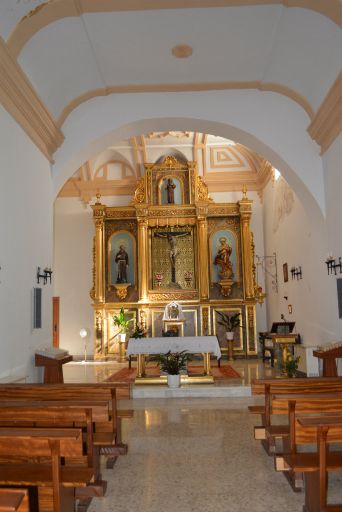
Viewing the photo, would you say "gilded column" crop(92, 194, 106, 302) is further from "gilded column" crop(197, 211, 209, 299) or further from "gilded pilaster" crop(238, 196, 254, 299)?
"gilded pilaster" crop(238, 196, 254, 299)

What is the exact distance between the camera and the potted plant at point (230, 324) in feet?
48.8

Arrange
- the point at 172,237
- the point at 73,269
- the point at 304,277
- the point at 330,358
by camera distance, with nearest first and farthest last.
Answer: the point at 330,358 < the point at 304,277 < the point at 172,237 < the point at 73,269

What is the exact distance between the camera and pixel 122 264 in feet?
52.6

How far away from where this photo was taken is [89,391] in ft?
16.5

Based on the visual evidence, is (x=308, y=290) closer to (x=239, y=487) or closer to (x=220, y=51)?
(x=220, y=51)

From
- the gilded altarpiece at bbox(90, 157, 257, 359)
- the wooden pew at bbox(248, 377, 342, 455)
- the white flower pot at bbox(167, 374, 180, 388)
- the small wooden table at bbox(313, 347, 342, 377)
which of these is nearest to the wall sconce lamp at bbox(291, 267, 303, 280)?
the gilded altarpiece at bbox(90, 157, 257, 359)

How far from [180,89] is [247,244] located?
7322 millimetres

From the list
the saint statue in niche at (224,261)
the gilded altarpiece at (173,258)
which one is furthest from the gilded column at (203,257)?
the saint statue in niche at (224,261)

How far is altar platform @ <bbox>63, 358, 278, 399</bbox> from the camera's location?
9.21 metres

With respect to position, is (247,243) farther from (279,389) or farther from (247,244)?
(279,389)

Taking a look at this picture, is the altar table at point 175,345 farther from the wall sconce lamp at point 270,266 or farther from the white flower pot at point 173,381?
the wall sconce lamp at point 270,266

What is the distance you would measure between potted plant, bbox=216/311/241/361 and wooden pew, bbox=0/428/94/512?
11.9 meters

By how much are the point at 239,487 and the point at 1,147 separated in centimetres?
531

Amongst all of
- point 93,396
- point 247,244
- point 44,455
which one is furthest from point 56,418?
point 247,244
